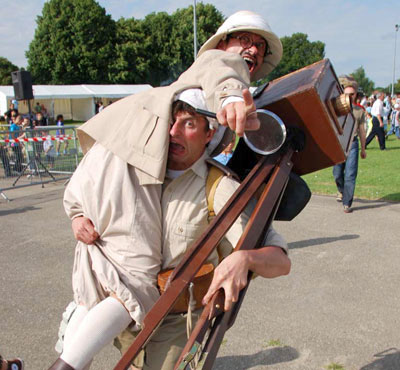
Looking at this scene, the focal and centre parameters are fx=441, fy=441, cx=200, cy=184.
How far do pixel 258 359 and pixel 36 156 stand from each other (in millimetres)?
8067

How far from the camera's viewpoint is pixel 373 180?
9.55 m

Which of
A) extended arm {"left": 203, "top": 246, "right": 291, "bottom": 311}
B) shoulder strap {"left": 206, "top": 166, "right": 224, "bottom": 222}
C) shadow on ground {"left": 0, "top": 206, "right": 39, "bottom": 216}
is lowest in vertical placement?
shadow on ground {"left": 0, "top": 206, "right": 39, "bottom": 216}

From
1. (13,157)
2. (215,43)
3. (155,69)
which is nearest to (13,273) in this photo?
(215,43)

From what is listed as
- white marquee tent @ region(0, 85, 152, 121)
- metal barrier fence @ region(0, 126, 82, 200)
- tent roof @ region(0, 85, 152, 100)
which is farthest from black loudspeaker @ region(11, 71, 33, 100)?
tent roof @ region(0, 85, 152, 100)

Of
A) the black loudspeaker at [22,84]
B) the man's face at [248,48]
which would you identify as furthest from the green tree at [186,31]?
the man's face at [248,48]

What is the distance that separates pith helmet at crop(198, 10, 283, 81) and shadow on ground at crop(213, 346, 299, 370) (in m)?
2.06

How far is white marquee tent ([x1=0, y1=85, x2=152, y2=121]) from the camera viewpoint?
3096 cm

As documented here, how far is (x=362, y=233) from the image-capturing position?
604 centimetres

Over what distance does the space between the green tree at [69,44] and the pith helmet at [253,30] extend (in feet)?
161

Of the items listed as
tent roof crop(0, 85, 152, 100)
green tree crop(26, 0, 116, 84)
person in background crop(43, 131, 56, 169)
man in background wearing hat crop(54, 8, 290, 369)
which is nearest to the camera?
man in background wearing hat crop(54, 8, 290, 369)

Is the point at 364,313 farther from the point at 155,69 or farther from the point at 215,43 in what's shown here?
the point at 155,69

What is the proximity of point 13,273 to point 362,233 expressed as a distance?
445cm

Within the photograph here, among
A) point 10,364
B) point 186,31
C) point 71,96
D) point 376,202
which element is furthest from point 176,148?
point 186,31

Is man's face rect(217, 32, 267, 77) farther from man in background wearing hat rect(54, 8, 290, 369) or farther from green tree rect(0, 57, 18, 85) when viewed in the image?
green tree rect(0, 57, 18, 85)
